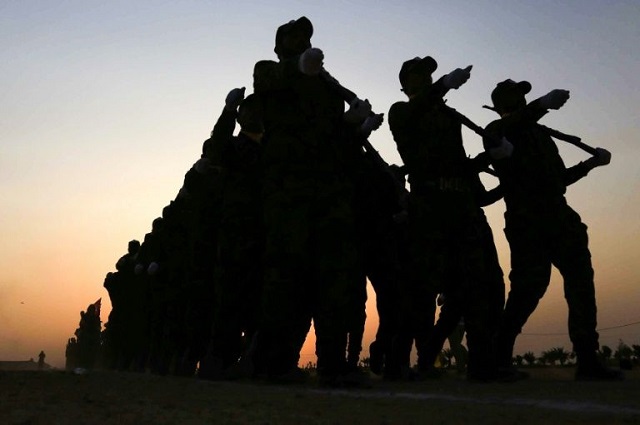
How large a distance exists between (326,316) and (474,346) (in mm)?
1487

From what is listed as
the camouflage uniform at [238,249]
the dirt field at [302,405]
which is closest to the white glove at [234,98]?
the camouflage uniform at [238,249]

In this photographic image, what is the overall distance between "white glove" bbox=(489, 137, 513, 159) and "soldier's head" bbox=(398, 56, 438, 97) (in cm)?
86

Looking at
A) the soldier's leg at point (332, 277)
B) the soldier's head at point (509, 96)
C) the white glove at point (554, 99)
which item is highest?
the soldier's head at point (509, 96)

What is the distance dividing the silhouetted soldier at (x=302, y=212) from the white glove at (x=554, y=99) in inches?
75.3

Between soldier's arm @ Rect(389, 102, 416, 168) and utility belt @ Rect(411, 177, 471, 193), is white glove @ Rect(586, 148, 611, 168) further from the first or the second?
soldier's arm @ Rect(389, 102, 416, 168)

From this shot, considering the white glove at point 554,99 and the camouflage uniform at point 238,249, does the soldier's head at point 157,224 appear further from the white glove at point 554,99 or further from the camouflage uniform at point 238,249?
the white glove at point 554,99

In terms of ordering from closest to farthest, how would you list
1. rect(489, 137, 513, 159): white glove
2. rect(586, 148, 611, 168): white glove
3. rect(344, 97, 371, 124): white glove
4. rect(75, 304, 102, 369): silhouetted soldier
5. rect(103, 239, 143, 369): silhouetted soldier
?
rect(344, 97, 371, 124): white glove < rect(489, 137, 513, 159): white glove < rect(586, 148, 611, 168): white glove < rect(103, 239, 143, 369): silhouetted soldier < rect(75, 304, 102, 369): silhouetted soldier

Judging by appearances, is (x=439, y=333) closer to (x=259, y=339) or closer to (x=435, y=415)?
(x=259, y=339)

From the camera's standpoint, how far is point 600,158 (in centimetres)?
621

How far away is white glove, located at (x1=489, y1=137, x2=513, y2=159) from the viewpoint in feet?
18.6

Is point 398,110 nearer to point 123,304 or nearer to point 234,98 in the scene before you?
point 234,98

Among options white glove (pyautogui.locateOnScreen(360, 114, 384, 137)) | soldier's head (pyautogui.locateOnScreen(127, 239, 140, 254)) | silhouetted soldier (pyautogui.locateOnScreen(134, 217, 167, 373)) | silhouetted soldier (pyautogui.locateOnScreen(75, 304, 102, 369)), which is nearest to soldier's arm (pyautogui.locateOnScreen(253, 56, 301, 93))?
white glove (pyautogui.locateOnScreen(360, 114, 384, 137))

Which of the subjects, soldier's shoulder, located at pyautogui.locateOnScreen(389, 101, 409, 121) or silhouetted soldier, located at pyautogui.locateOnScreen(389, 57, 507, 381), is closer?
silhouetted soldier, located at pyautogui.locateOnScreen(389, 57, 507, 381)

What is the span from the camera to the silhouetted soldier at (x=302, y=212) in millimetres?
4684
